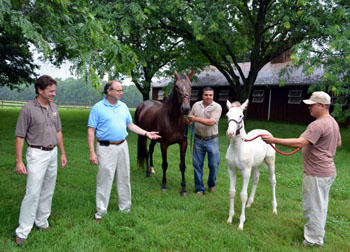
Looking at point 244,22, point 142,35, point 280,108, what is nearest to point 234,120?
point 142,35

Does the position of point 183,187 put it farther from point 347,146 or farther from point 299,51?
point 347,146

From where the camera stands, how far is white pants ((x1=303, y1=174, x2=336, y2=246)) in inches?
137

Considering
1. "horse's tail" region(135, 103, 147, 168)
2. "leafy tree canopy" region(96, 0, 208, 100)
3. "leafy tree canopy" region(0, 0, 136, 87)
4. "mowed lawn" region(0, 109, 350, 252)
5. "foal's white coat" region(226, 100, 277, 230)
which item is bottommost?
"mowed lawn" region(0, 109, 350, 252)

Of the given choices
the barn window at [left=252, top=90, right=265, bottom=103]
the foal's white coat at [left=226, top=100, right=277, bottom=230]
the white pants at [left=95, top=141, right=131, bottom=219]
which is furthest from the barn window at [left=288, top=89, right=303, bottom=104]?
the white pants at [left=95, top=141, right=131, bottom=219]

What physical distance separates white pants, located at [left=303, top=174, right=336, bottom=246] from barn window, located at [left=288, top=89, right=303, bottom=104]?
794 inches

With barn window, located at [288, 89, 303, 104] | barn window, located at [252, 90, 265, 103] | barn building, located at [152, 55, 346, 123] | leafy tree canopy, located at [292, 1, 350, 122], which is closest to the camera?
leafy tree canopy, located at [292, 1, 350, 122]

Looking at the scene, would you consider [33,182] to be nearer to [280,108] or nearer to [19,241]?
[19,241]

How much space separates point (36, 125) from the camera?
352 centimetres

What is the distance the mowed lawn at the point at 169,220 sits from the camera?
3.58m

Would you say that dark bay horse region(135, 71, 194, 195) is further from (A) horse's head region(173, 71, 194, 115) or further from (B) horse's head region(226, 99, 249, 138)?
(B) horse's head region(226, 99, 249, 138)

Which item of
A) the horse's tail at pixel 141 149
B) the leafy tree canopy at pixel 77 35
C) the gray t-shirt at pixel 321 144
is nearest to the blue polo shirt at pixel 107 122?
the leafy tree canopy at pixel 77 35

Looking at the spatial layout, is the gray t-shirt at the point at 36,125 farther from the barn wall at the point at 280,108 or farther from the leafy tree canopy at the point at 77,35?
the barn wall at the point at 280,108

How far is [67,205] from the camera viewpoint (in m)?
4.69

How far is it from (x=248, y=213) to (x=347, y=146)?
30.8 ft
